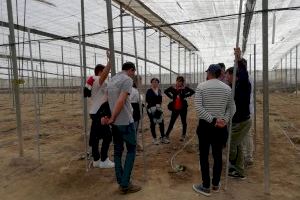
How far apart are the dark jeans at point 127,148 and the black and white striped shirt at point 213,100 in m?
0.81

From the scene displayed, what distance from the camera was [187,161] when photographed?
17.0 ft

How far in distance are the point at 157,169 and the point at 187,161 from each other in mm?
594

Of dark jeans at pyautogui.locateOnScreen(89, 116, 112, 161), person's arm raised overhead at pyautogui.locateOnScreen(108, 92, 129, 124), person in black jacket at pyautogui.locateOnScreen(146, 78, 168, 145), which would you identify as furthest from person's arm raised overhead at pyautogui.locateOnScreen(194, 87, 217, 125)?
person in black jacket at pyautogui.locateOnScreen(146, 78, 168, 145)

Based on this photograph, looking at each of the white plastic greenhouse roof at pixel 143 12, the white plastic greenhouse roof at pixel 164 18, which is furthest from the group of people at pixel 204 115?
the white plastic greenhouse roof at pixel 143 12

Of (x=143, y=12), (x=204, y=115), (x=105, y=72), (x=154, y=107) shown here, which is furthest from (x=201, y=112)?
(x=143, y=12)

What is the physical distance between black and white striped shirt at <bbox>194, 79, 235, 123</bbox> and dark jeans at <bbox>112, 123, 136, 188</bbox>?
2.67 feet

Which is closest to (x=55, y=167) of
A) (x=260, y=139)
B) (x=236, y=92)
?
(x=236, y=92)

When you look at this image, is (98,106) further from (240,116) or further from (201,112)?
(240,116)

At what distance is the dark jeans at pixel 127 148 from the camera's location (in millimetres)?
3902

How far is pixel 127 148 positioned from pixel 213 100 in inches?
43.5

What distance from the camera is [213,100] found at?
373 cm

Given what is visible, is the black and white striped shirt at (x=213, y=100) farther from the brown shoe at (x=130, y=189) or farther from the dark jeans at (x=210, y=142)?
the brown shoe at (x=130, y=189)

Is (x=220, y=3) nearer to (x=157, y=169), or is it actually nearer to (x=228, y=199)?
(x=157, y=169)

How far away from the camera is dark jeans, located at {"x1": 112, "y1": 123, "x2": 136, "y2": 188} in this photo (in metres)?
3.90
